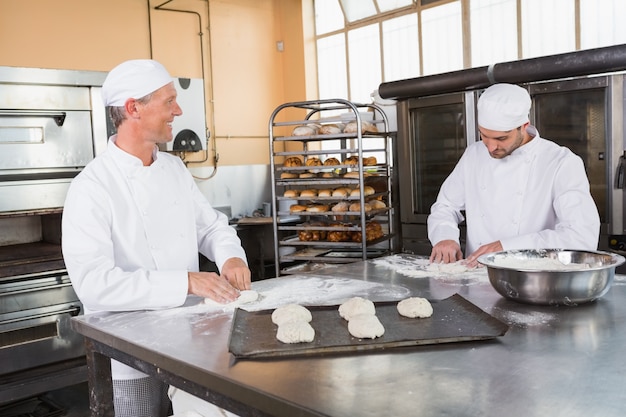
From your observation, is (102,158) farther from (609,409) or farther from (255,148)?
(255,148)

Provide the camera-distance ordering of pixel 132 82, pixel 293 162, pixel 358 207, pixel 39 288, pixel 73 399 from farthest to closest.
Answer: pixel 293 162
pixel 358 207
pixel 73 399
pixel 39 288
pixel 132 82

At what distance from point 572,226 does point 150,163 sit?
66.5 inches

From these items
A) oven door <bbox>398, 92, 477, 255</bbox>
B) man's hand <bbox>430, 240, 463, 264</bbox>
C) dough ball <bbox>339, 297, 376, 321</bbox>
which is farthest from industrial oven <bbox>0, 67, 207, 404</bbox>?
dough ball <bbox>339, 297, 376, 321</bbox>

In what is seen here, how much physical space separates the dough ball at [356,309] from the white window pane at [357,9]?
15.9 ft

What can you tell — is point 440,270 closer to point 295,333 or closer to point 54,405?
point 295,333

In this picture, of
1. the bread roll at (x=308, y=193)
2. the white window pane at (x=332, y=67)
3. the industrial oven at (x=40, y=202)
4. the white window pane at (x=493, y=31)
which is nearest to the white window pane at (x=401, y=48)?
the white window pane at (x=332, y=67)

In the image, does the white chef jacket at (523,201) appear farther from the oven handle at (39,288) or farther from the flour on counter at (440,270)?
the oven handle at (39,288)

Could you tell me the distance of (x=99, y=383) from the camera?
1960 millimetres

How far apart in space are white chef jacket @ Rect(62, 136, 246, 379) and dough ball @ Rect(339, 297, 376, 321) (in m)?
0.57

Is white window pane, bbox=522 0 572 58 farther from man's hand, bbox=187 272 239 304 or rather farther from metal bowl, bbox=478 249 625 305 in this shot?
man's hand, bbox=187 272 239 304

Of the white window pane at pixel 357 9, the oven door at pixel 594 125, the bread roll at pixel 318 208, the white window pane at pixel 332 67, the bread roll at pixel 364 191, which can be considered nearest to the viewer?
the oven door at pixel 594 125

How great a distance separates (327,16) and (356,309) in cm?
537

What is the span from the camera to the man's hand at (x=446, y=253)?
2.60 m

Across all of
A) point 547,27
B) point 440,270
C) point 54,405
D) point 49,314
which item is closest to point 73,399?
point 54,405
